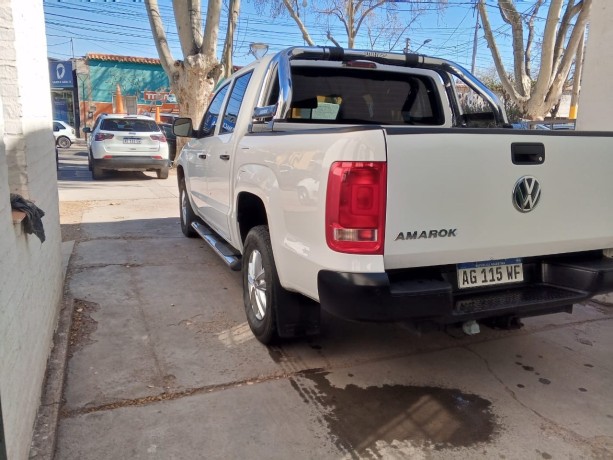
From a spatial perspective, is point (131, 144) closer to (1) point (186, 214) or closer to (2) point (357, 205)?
(1) point (186, 214)

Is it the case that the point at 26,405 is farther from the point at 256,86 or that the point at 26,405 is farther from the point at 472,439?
the point at 256,86

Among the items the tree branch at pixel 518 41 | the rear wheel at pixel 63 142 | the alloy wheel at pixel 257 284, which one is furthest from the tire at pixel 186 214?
the rear wheel at pixel 63 142

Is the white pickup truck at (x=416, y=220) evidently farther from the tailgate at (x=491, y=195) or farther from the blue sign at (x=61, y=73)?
the blue sign at (x=61, y=73)

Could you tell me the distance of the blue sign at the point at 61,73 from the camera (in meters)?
31.6

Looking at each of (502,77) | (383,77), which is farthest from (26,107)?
(502,77)

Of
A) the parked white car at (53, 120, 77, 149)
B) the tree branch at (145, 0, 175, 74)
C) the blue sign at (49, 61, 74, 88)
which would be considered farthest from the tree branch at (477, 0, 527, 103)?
the blue sign at (49, 61, 74, 88)

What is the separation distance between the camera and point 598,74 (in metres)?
4.80

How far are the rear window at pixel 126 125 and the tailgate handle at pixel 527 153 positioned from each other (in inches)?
482

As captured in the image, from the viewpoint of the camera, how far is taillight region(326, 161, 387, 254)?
2436 millimetres

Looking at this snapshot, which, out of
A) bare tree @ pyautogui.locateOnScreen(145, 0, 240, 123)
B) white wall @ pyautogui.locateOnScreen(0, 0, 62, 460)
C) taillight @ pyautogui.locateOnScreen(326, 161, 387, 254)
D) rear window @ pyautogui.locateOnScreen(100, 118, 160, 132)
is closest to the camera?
white wall @ pyautogui.locateOnScreen(0, 0, 62, 460)

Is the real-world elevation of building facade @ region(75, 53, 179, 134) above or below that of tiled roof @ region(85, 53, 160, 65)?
below

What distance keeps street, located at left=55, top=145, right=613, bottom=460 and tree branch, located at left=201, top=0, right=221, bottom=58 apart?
10.6m

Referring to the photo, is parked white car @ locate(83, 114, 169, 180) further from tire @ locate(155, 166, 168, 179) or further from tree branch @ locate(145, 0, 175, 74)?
tree branch @ locate(145, 0, 175, 74)

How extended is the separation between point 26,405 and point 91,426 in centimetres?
41
